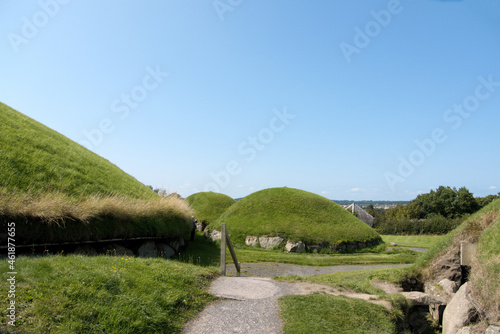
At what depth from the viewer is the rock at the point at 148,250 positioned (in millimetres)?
11938

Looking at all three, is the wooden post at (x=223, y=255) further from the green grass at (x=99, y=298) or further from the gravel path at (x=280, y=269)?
the gravel path at (x=280, y=269)

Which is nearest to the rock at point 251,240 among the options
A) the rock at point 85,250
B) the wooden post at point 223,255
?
the wooden post at point 223,255

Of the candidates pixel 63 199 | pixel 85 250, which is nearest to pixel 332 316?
pixel 85 250

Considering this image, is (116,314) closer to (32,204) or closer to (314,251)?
(32,204)

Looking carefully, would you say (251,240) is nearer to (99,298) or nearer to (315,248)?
(315,248)

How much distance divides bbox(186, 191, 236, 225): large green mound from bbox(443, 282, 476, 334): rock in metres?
30.4

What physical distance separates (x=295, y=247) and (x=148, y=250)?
12.5 m

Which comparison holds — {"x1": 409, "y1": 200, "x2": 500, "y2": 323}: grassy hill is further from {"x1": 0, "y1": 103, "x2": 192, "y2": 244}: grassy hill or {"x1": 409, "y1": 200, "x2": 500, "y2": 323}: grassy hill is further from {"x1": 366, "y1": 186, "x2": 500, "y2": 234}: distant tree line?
{"x1": 366, "y1": 186, "x2": 500, "y2": 234}: distant tree line

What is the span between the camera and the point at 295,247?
880 inches

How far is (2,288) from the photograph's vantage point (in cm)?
493

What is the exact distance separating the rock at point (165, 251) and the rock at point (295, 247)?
10317 millimetres

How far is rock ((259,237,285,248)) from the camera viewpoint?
2308 centimetres

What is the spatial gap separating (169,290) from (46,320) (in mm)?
2523

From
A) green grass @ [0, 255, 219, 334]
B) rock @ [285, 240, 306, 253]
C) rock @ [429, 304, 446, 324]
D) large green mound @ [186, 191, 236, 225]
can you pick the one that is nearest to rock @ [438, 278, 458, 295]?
rock @ [429, 304, 446, 324]
